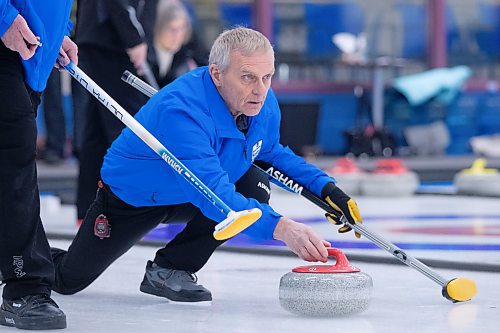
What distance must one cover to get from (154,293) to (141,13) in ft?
5.71

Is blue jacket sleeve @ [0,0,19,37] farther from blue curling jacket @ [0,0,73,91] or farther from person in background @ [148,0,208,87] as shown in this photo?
person in background @ [148,0,208,87]

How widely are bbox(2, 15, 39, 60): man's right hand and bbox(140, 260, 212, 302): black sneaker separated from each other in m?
0.79

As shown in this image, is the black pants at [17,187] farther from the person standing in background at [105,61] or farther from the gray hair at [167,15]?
the gray hair at [167,15]

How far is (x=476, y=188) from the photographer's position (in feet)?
21.0

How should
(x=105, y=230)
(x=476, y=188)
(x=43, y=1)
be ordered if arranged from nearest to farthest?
(x=43, y=1) < (x=105, y=230) < (x=476, y=188)

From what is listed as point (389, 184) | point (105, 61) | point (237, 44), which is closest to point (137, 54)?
point (105, 61)

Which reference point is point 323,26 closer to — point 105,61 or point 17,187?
point 105,61

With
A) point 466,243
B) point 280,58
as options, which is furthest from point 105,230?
point 280,58

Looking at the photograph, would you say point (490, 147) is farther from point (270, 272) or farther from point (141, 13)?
point (270, 272)

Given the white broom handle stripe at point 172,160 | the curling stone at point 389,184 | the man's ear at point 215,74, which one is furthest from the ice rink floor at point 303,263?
the curling stone at point 389,184

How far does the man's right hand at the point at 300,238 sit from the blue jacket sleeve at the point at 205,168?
2 centimetres

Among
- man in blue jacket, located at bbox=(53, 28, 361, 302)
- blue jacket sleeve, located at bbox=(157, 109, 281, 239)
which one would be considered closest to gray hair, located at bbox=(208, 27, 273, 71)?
man in blue jacket, located at bbox=(53, 28, 361, 302)

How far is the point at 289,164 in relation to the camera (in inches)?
118

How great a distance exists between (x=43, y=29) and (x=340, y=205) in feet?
2.68
